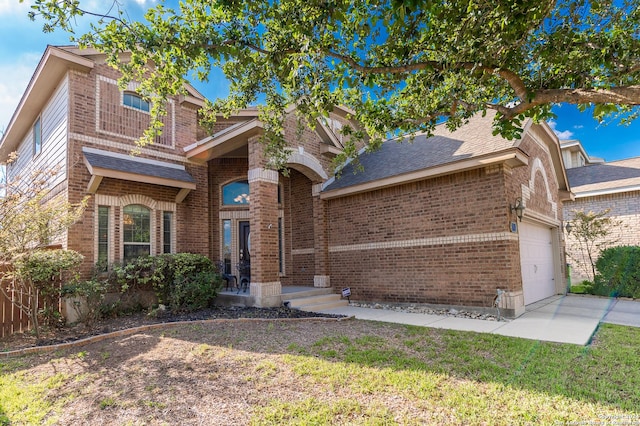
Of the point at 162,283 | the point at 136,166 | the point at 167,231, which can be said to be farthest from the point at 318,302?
the point at 136,166

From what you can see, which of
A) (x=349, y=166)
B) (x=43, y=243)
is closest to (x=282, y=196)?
(x=349, y=166)

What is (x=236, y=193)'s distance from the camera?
1209 cm

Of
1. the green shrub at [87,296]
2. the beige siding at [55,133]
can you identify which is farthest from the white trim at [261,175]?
the beige siding at [55,133]

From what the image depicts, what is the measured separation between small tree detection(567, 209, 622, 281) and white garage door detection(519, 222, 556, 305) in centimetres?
187

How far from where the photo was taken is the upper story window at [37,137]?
36.3 feet

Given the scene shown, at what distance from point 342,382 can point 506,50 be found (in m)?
4.67

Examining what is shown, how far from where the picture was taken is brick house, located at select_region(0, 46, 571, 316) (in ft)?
27.3

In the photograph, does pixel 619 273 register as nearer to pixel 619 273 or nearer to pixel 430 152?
pixel 619 273

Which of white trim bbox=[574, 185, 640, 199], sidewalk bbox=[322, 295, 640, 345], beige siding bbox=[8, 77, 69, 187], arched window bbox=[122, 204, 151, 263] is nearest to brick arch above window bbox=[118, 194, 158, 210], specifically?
arched window bbox=[122, 204, 151, 263]

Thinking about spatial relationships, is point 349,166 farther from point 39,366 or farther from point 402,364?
point 39,366

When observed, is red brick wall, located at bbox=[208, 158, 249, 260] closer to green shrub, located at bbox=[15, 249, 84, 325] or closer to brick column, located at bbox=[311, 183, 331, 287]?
brick column, located at bbox=[311, 183, 331, 287]

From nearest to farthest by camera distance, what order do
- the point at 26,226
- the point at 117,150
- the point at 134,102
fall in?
the point at 26,226
the point at 117,150
the point at 134,102

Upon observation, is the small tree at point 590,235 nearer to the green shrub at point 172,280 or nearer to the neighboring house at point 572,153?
the neighboring house at point 572,153

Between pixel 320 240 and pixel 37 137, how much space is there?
388 inches
